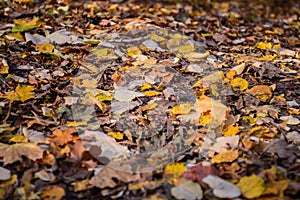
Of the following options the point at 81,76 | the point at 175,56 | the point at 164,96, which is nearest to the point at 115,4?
the point at 175,56

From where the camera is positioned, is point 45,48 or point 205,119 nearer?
point 205,119

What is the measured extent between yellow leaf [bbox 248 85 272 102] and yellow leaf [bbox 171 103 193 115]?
41cm

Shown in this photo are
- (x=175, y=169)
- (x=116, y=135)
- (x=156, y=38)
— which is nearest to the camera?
(x=175, y=169)

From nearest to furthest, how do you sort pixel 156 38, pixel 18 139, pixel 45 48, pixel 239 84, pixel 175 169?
pixel 175 169 < pixel 18 139 < pixel 239 84 < pixel 45 48 < pixel 156 38

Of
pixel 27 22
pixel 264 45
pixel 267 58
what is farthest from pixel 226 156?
pixel 27 22

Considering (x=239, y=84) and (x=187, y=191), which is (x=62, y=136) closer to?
(x=187, y=191)

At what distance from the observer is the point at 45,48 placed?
103 inches

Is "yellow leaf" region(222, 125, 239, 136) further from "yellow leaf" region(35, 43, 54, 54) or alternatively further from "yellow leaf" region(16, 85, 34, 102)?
"yellow leaf" region(35, 43, 54, 54)

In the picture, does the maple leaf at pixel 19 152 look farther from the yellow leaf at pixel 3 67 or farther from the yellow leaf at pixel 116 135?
the yellow leaf at pixel 3 67

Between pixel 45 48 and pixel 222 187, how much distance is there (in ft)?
5.11

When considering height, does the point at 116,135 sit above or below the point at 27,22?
below

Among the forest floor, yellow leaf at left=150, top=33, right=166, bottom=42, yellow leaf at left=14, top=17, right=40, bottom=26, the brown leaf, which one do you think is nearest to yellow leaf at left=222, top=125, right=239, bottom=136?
the forest floor

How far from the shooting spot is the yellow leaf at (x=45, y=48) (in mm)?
2590

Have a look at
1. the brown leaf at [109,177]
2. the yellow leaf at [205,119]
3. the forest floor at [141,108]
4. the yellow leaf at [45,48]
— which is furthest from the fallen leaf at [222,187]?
the yellow leaf at [45,48]
